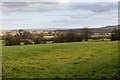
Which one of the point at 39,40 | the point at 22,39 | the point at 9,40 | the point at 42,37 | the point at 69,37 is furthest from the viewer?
the point at 69,37

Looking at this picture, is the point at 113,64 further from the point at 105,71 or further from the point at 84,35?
the point at 84,35

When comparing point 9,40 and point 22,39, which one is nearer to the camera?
point 9,40

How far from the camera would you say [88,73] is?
9930mm

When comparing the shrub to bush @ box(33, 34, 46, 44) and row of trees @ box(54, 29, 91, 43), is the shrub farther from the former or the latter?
row of trees @ box(54, 29, 91, 43)

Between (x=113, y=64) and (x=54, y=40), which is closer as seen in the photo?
(x=113, y=64)

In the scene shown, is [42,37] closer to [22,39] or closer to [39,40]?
[39,40]

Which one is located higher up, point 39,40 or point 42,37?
point 42,37

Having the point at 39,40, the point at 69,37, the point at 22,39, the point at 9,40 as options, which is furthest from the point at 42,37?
the point at 9,40

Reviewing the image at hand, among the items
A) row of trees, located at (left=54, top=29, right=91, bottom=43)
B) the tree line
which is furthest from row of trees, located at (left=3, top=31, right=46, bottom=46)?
row of trees, located at (left=54, top=29, right=91, bottom=43)

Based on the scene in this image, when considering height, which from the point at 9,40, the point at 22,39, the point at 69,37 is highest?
the point at 69,37

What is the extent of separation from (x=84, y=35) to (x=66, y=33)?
7.26 metres

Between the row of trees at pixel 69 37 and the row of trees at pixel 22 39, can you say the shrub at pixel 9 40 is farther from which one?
the row of trees at pixel 69 37

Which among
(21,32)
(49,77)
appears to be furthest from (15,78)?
(21,32)

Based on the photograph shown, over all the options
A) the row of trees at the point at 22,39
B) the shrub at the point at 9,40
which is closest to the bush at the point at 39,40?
the row of trees at the point at 22,39
